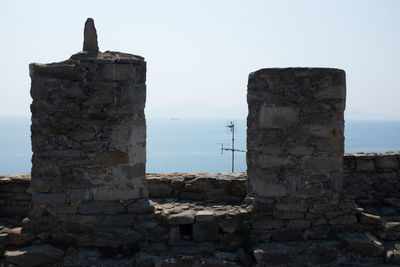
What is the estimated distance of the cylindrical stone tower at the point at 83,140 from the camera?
4.26m

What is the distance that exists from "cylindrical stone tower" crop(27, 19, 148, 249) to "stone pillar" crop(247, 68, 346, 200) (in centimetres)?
150

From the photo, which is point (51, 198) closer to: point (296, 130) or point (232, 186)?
point (232, 186)

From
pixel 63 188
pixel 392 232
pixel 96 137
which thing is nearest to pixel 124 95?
pixel 96 137

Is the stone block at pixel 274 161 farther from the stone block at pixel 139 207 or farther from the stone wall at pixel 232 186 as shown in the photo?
the stone block at pixel 139 207

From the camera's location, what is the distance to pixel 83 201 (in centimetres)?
435

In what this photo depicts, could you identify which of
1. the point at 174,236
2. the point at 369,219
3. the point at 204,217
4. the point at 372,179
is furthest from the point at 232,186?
the point at 372,179

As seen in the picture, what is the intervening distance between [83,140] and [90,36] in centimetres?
120

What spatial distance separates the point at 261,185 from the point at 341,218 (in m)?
1.06

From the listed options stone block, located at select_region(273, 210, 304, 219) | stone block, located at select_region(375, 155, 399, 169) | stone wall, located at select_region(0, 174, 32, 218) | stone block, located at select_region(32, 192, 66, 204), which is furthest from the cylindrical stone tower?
stone block, located at select_region(375, 155, 399, 169)

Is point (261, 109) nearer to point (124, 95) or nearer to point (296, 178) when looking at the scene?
point (296, 178)

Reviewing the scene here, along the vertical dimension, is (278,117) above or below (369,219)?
above

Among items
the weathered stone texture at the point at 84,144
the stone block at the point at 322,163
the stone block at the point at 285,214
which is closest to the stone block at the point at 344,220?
the stone block at the point at 285,214

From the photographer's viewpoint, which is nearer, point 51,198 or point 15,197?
point 51,198

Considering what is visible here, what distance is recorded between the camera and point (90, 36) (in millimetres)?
4445
